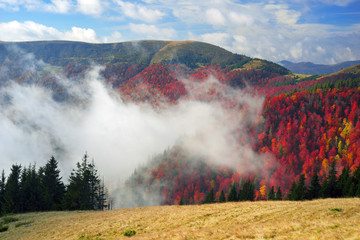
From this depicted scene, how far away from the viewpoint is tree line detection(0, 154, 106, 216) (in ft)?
176

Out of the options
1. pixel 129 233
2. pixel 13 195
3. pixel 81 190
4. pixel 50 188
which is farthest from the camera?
pixel 50 188

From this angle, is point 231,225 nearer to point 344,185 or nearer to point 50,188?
point 50,188

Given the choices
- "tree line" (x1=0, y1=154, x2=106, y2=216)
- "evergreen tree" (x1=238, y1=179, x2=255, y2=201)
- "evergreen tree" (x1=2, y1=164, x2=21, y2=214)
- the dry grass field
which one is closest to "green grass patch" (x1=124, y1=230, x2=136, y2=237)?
the dry grass field

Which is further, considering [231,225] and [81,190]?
[81,190]

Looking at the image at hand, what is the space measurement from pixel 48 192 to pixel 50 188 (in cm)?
192

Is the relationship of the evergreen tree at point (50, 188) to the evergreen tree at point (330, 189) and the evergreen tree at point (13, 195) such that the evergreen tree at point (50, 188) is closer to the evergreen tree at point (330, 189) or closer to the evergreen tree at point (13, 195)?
the evergreen tree at point (13, 195)

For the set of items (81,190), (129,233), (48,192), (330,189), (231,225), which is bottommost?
(330,189)

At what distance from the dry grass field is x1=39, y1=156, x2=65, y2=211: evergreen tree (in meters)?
25.6

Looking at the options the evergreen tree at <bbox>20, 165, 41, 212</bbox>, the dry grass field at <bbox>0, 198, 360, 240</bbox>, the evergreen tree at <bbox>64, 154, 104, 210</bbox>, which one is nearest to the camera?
the dry grass field at <bbox>0, 198, 360, 240</bbox>

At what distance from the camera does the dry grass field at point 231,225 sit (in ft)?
51.6

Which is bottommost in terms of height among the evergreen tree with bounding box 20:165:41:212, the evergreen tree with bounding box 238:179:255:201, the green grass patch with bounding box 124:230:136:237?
the evergreen tree with bounding box 238:179:255:201

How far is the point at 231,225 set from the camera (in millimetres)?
21234

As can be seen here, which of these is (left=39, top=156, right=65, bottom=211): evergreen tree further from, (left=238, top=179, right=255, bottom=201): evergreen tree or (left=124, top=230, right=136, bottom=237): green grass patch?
(left=238, top=179, right=255, bottom=201): evergreen tree

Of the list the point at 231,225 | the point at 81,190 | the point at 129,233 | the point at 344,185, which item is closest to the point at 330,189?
the point at 344,185
